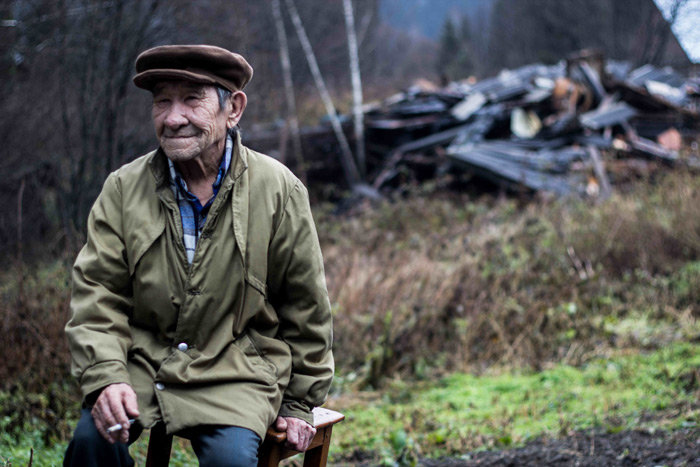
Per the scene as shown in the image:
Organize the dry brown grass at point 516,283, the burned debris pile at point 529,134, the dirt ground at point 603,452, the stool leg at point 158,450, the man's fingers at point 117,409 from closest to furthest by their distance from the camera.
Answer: the man's fingers at point 117,409, the stool leg at point 158,450, the dirt ground at point 603,452, the dry brown grass at point 516,283, the burned debris pile at point 529,134

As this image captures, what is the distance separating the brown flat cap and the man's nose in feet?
A: 0.35

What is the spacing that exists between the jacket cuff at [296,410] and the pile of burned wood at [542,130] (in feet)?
28.9

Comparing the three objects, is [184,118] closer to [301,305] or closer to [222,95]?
[222,95]

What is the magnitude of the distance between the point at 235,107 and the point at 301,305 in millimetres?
846

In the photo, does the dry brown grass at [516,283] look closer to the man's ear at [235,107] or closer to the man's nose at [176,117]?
the man's ear at [235,107]

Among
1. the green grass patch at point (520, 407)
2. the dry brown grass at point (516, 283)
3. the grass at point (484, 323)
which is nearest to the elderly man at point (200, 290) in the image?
the grass at point (484, 323)

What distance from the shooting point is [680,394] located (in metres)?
4.96

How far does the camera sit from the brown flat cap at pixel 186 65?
254 cm

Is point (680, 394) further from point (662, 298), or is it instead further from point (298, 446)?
point (298, 446)

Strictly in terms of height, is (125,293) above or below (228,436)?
above

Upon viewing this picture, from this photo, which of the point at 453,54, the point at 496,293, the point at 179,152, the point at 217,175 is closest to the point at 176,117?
the point at 179,152

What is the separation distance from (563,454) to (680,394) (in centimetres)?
144

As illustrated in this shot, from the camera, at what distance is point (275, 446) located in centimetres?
263

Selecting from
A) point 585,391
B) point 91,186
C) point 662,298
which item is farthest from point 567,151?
point 91,186
